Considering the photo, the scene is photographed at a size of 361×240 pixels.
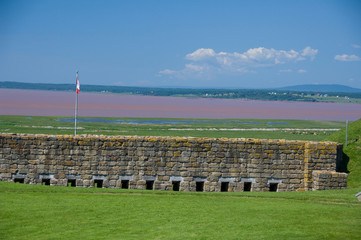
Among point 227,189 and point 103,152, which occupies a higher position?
point 103,152

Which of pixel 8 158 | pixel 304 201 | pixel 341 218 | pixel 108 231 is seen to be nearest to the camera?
pixel 108 231

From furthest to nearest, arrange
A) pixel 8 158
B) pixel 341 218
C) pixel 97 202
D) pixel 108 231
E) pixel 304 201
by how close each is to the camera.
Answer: pixel 8 158
pixel 304 201
pixel 97 202
pixel 341 218
pixel 108 231

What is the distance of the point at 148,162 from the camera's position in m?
19.9

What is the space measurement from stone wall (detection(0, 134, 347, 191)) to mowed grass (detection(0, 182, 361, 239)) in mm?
2211

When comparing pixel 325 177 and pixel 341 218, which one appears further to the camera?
pixel 325 177

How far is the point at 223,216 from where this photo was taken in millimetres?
13641

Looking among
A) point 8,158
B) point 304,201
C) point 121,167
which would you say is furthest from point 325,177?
point 8,158

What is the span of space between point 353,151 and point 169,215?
482 inches

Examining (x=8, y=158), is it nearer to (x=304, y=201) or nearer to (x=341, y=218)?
(x=304, y=201)

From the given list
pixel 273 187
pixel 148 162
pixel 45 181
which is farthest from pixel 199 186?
pixel 45 181

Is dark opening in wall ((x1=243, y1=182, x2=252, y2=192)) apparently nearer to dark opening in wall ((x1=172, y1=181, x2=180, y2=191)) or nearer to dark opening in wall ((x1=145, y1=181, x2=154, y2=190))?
dark opening in wall ((x1=172, y1=181, x2=180, y2=191))

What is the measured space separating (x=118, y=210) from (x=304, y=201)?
6.28m

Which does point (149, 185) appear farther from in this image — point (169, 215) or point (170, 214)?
point (169, 215)

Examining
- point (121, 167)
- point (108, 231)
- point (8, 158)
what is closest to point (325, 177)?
point (121, 167)
